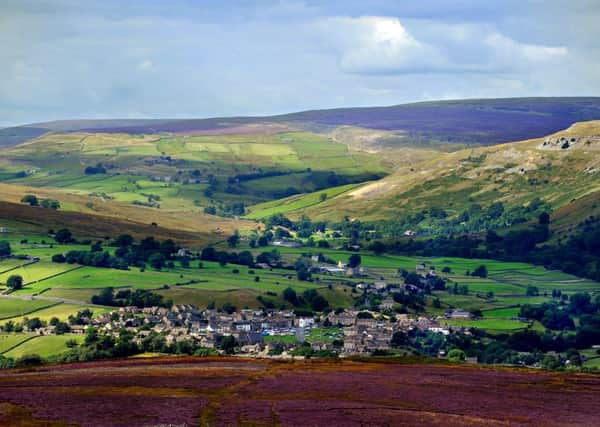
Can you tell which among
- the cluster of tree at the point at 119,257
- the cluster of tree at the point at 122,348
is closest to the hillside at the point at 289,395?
the cluster of tree at the point at 122,348

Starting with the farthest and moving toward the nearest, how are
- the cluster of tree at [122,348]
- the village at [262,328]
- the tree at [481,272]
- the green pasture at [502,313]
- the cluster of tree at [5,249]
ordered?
the tree at [481,272] → the cluster of tree at [5,249] → the green pasture at [502,313] → the village at [262,328] → the cluster of tree at [122,348]

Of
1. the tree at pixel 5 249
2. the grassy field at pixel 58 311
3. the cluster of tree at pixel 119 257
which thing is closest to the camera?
the grassy field at pixel 58 311

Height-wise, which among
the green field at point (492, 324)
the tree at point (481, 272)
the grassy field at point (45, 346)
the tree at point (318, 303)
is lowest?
the tree at point (481, 272)

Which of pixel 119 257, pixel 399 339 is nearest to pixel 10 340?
pixel 399 339

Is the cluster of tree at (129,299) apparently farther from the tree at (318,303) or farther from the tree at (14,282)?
the tree at (318,303)

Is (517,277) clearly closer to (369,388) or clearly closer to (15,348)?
(15,348)

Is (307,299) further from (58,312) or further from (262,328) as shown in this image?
(58,312)
